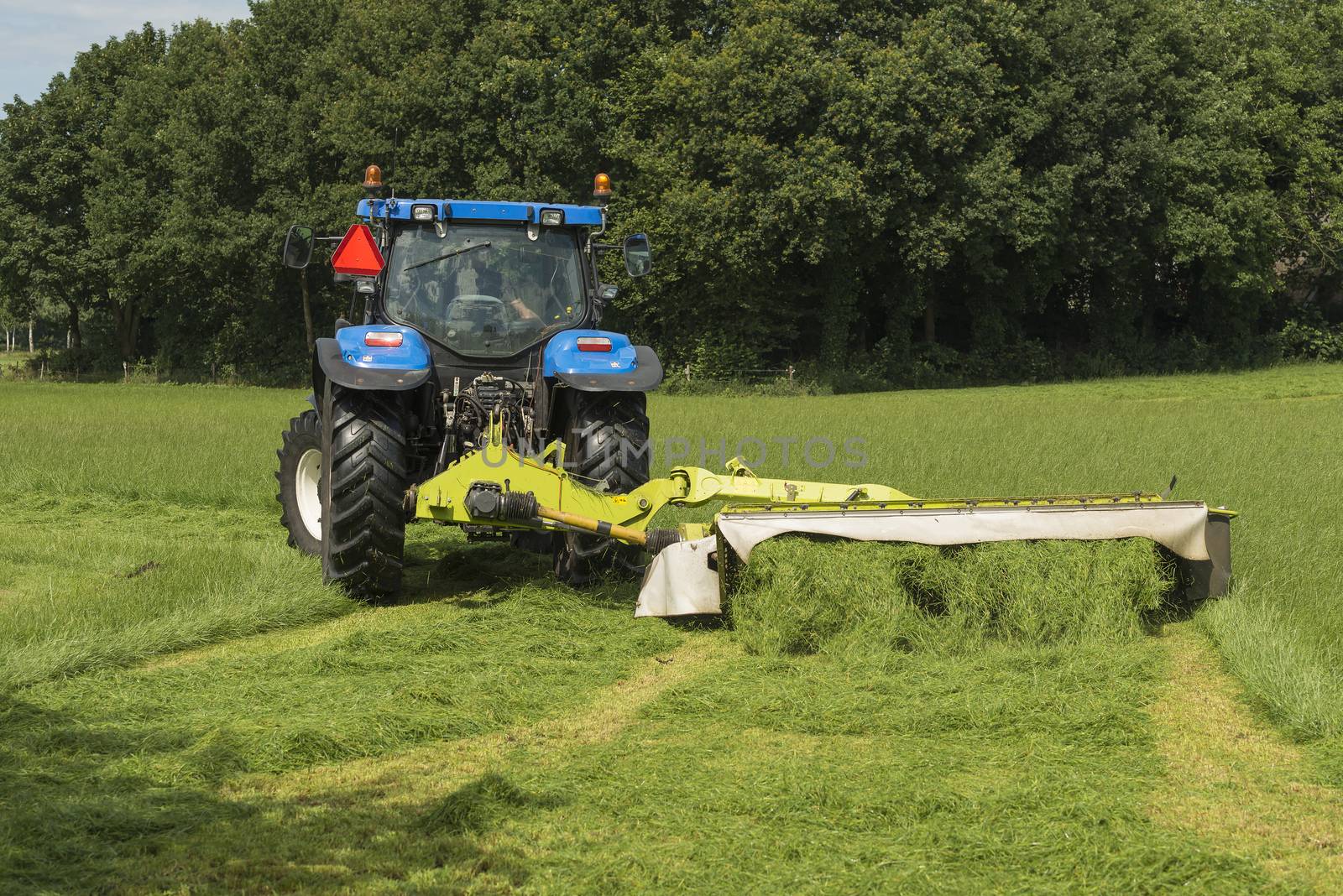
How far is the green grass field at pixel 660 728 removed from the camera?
12.7 feet

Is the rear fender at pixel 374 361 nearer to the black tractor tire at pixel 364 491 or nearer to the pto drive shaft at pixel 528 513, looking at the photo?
the black tractor tire at pixel 364 491

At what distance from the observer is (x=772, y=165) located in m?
29.5

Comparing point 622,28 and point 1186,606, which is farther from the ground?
point 622,28

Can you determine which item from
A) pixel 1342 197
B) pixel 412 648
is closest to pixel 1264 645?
pixel 412 648

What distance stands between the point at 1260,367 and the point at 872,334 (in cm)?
1182

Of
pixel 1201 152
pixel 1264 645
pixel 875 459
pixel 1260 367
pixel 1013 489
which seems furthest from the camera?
pixel 1260 367

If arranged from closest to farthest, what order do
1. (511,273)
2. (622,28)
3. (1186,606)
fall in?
(1186,606) < (511,273) < (622,28)

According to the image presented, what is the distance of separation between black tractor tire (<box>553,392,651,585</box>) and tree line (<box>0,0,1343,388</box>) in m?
22.1

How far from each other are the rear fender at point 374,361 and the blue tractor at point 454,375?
0.5 inches

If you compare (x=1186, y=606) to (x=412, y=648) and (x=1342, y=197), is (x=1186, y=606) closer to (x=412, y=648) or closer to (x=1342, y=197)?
(x=412, y=648)

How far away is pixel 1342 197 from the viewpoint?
131 ft

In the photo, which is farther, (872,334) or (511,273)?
(872,334)

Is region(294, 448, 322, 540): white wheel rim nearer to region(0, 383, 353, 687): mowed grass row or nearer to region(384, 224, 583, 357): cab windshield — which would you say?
region(0, 383, 353, 687): mowed grass row

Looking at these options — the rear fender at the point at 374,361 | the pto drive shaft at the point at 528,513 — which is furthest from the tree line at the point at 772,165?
→ the pto drive shaft at the point at 528,513
